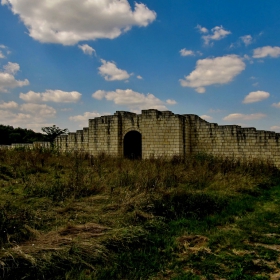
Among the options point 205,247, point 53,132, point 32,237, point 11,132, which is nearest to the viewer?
point 32,237

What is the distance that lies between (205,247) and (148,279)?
4.78ft

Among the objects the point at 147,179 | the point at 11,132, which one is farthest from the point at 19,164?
the point at 11,132

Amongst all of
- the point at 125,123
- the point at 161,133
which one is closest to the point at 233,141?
the point at 161,133

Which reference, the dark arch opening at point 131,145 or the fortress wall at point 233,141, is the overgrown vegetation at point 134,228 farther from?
the dark arch opening at point 131,145

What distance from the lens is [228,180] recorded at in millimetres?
9914

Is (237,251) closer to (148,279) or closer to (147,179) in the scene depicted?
(148,279)

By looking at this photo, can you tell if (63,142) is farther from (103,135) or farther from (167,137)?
(167,137)

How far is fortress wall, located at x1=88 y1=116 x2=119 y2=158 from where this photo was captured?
58.4 feet

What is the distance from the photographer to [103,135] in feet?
59.7

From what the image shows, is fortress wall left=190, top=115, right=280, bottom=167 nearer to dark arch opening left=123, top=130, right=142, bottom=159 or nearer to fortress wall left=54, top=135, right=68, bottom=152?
dark arch opening left=123, top=130, right=142, bottom=159

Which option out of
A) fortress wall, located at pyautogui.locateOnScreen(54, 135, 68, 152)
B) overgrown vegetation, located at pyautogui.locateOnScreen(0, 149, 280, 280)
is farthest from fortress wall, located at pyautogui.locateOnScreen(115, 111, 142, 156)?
overgrown vegetation, located at pyautogui.locateOnScreen(0, 149, 280, 280)

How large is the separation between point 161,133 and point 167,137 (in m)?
0.45

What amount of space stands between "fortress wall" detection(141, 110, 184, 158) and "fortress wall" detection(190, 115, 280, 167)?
115cm

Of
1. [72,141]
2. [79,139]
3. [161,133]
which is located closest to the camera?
[161,133]
